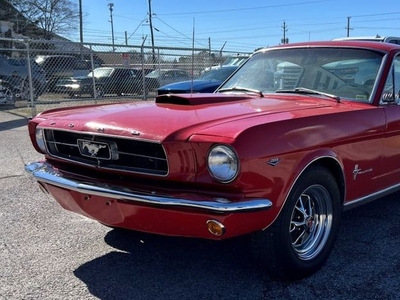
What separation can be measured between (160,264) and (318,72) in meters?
2.15

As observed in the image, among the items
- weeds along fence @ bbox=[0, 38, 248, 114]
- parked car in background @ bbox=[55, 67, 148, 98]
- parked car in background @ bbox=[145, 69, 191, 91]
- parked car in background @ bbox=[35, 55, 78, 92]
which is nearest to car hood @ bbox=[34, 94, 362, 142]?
weeds along fence @ bbox=[0, 38, 248, 114]

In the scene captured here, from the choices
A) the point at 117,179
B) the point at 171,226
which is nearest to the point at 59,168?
the point at 117,179

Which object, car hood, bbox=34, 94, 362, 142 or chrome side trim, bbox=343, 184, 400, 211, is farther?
chrome side trim, bbox=343, 184, 400, 211

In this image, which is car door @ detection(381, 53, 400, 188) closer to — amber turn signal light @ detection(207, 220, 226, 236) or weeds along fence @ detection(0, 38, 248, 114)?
amber turn signal light @ detection(207, 220, 226, 236)

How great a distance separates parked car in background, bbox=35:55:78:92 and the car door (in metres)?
10.3

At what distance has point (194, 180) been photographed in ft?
9.10

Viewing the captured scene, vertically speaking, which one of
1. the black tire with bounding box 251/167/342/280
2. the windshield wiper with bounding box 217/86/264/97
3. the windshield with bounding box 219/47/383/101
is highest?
the windshield with bounding box 219/47/383/101

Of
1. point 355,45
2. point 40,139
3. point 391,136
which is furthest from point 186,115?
point 355,45

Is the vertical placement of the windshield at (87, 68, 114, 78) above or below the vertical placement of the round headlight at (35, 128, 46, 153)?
above

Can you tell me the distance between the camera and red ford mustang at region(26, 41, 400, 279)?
271 centimetres

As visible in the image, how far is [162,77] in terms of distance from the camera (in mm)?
14859

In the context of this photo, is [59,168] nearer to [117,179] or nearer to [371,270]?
[117,179]

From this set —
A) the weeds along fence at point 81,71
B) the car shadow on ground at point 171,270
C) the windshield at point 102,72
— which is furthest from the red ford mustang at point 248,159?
the windshield at point 102,72

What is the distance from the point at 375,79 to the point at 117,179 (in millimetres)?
Answer: 2333
